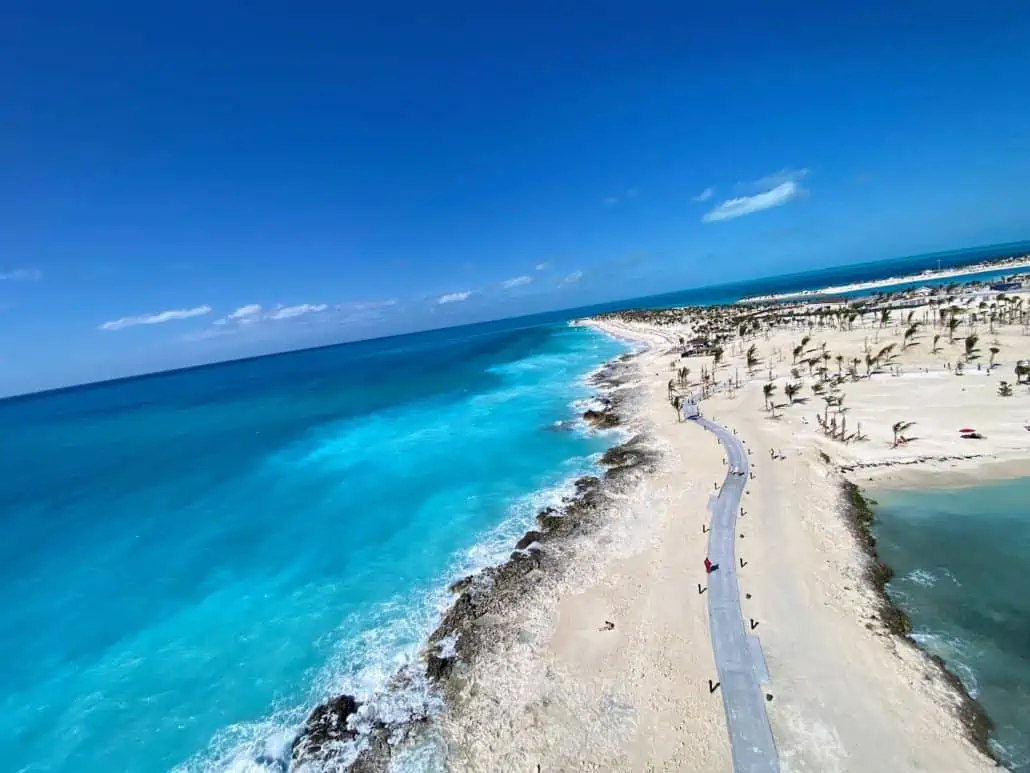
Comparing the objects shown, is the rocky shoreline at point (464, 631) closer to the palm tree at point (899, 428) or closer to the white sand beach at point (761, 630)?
the white sand beach at point (761, 630)

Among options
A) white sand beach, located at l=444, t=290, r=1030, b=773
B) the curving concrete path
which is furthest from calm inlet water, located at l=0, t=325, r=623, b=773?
the curving concrete path

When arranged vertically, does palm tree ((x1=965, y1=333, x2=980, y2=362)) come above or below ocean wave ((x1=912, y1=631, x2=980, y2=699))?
above

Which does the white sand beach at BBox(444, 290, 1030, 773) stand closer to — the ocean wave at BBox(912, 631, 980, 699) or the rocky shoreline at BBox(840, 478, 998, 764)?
the rocky shoreline at BBox(840, 478, 998, 764)

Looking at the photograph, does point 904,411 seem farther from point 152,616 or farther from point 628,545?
point 152,616

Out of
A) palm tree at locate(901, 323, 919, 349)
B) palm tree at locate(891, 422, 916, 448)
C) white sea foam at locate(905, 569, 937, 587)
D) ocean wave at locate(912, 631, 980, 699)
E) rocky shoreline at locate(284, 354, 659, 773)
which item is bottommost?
ocean wave at locate(912, 631, 980, 699)

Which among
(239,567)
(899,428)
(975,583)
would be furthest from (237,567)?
(899,428)

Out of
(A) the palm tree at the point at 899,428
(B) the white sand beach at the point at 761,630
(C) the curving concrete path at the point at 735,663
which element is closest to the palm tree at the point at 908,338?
(B) the white sand beach at the point at 761,630
